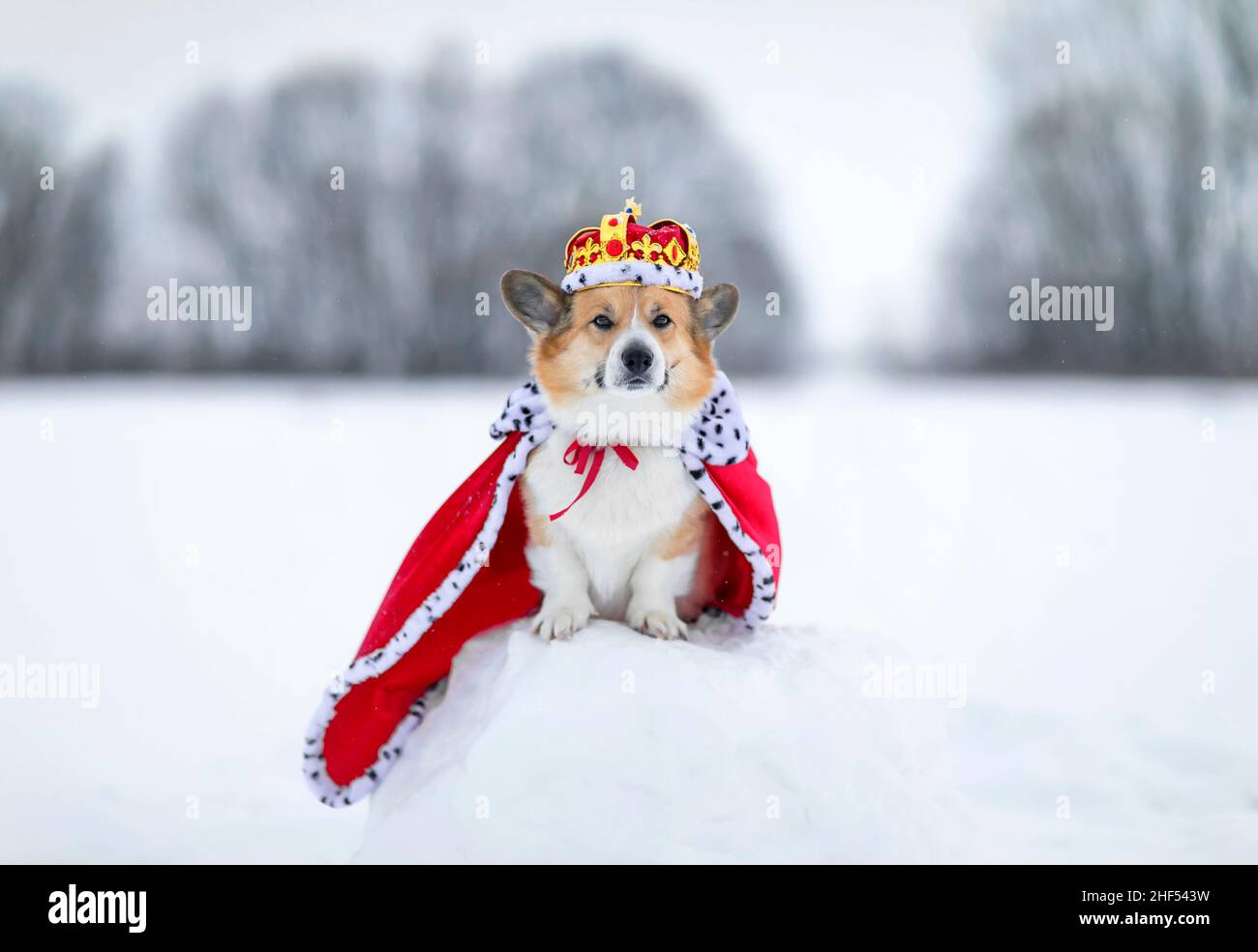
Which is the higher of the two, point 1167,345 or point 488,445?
point 1167,345

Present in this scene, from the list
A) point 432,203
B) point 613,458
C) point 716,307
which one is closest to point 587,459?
point 613,458

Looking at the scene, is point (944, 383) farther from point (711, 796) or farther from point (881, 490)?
point (711, 796)

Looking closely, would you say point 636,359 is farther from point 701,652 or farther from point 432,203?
point 432,203

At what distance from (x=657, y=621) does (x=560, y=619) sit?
0.28 meters

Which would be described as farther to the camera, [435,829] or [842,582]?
[842,582]

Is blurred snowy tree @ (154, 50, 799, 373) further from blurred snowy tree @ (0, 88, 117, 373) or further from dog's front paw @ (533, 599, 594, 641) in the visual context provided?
dog's front paw @ (533, 599, 594, 641)

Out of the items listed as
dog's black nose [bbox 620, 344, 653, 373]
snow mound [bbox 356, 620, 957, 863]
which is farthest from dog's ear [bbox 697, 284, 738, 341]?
snow mound [bbox 356, 620, 957, 863]

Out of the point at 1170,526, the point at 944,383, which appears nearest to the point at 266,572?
the point at 1170,526

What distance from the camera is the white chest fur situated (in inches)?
105

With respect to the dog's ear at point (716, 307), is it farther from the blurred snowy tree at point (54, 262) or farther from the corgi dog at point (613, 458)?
the blurred snowy tree at point (54, 262)

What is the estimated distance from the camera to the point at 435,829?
230 cm

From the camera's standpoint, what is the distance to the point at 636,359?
8.43 ft

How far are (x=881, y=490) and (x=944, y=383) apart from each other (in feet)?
13.2

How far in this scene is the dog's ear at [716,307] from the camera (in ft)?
9.37
